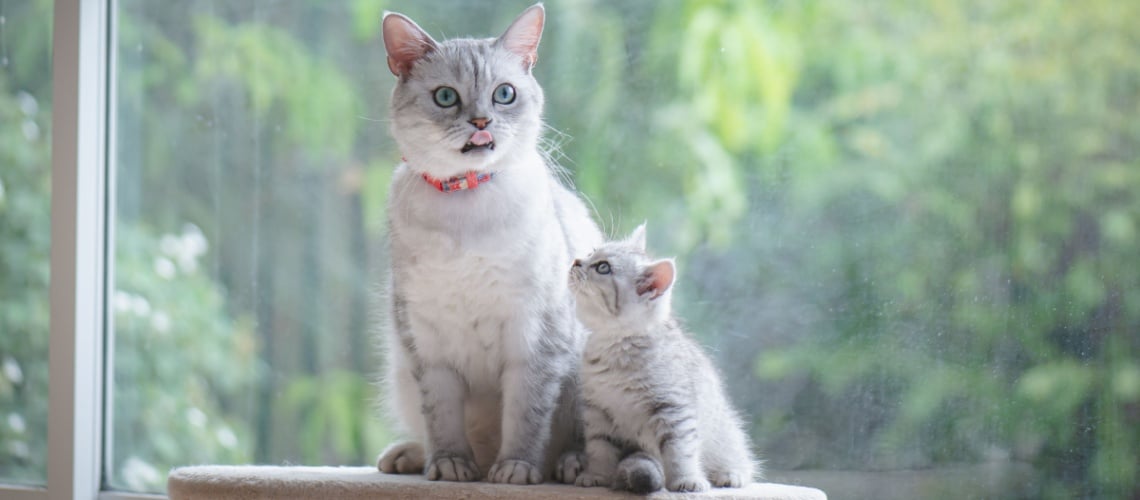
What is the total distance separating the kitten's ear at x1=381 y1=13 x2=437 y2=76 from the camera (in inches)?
60.2

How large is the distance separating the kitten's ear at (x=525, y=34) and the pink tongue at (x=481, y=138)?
178 millimetres

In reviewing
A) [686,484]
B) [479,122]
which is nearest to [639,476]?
[686,484]

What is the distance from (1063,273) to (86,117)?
6.20ft

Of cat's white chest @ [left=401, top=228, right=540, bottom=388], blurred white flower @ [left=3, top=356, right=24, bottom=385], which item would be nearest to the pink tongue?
cat's white chest @ [left=401, top=228, right=540, bottom=388]

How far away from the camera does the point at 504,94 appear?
152 cm

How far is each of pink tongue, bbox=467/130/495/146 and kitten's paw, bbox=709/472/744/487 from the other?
577mm

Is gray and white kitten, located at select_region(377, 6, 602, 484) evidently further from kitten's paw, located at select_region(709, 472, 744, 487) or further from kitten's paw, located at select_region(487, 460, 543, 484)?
kitten's paw, located at select_region(709, 472, 744, 487)

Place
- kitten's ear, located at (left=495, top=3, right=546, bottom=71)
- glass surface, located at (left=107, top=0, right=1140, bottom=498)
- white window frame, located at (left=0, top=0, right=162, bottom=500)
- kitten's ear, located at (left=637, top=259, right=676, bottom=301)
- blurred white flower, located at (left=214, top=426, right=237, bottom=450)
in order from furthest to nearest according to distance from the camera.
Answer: blurred white flower, located at (left=214, top=426, right=237, bottom=450)
white window frame, located at (left=0, top=0, right=162, bottom=500)
glass surface, located at (left=107, top=0, right=1140, bottom=498)
kitten's ear, located at (left=495, top=3, right=546, bottom=71)
kitten's ear, located at (left=637, top=259, right=676, bottom=301)

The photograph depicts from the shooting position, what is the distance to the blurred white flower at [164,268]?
2.34m

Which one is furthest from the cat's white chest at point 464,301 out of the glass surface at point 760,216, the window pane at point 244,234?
the window pane at point 244,234

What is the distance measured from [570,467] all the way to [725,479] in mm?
224

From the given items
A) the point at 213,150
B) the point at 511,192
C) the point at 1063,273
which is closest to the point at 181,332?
the point at 213,150

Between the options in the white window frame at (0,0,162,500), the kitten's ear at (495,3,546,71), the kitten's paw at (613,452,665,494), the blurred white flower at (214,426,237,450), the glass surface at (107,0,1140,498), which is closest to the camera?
the kitten's paw at (613,452,665,494)

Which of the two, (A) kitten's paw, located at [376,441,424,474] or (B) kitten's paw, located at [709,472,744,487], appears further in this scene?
(A) kitten's paw, located at [376,441,424,474]
